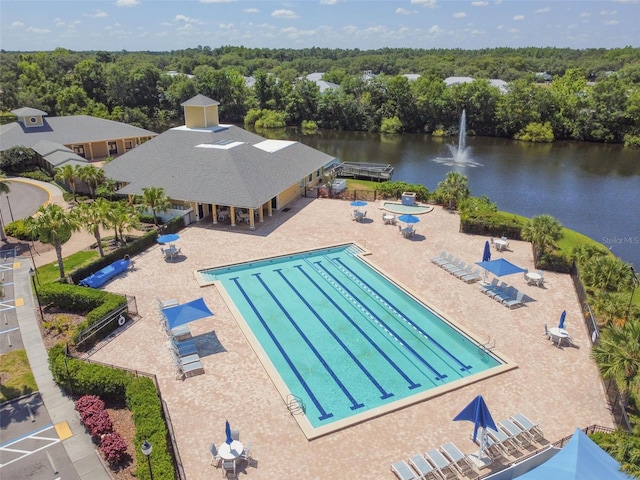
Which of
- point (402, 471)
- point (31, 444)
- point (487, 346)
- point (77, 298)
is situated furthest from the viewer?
point (77, 298)

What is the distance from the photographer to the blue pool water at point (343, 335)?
1741cm

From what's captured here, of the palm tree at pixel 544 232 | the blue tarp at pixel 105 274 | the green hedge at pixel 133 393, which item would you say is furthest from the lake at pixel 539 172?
the blue tarp at pixel 105 274

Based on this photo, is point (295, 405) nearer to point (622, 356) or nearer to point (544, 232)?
point (622, 356)

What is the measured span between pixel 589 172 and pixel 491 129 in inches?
1125

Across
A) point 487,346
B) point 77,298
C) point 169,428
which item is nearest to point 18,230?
point 77,298

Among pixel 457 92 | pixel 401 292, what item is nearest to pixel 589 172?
pixel 457 92

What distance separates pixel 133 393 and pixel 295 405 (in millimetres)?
5453

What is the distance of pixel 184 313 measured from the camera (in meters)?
19.2

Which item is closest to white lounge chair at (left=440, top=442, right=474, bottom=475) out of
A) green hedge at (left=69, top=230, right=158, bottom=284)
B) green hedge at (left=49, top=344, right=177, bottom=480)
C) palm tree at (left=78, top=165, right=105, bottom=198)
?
green hedge at (left=49, top=344, right=177, bottom=480)

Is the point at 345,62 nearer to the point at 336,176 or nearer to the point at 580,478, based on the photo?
the point at 336,176

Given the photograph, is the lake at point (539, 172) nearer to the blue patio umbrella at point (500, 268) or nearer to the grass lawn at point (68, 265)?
the blue patio umbrella at point (500, 268)

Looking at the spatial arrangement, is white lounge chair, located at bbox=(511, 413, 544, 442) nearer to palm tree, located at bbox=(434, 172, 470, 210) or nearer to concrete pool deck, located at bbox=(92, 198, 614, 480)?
concrete pool deck, located at bbox=(92, 198, 614, 480)

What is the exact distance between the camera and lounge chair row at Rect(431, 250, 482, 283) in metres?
25.0

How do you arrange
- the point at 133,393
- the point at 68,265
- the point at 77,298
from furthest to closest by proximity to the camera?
the point at 68,265, the point at 77,298, the point at 133,393
